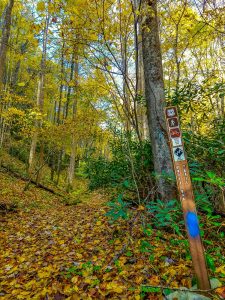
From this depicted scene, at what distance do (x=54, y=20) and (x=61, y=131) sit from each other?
24.8 ft

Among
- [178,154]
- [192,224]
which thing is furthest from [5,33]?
[192,224]

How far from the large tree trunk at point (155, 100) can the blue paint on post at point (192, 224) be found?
1.84 m

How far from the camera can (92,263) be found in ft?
10.7

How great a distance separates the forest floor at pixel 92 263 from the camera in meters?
2.62

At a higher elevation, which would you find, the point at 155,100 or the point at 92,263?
the point at 155,100

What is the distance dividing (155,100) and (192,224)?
2.60 m

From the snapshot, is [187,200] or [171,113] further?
[171,113]

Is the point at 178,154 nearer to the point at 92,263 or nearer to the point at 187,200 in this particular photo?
the point at 187,200

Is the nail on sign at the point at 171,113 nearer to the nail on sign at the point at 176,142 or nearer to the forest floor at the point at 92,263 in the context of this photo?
the nail on sign at the point at 176,142

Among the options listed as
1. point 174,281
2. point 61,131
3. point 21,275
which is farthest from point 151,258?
point 61,131

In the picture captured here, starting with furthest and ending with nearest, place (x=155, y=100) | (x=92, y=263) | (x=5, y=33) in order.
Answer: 1. (x=5, y=33)
2. (x=155, y=100)
3. (x=92, y=263)

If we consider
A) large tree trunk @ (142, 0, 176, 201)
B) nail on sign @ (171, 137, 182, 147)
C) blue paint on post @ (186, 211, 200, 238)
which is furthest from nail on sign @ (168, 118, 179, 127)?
large tree trunk @ (142, 0, 176, 201)

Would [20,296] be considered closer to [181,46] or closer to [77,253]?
[77,253]

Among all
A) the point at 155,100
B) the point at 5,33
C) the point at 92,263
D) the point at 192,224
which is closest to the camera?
the point at 192,224
